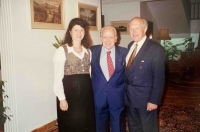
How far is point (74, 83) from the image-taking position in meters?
1.95

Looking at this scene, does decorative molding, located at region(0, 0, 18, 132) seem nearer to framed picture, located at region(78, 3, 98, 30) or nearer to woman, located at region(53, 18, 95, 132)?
woman, located at region(53, 18, 95, 132)

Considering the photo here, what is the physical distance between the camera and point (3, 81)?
247 cm

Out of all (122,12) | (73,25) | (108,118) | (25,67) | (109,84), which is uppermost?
(122,12)

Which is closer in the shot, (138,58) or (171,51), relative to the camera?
(138,58)

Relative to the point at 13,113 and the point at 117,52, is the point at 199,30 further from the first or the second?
the point at 13,113

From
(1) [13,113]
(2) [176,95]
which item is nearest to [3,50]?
(1) [13,113]

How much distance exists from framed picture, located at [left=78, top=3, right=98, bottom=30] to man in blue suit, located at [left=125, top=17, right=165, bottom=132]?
1738 mm

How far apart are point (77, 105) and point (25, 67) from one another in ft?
3.41

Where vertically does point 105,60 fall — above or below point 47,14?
below

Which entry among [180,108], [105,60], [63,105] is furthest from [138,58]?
[180,108]

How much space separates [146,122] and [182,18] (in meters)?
5.86

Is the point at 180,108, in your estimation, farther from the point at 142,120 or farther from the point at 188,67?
the point at 188,67

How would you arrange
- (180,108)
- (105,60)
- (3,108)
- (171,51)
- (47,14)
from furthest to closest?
(171,51), (180,108), (47,14), (3,108), (105,60)

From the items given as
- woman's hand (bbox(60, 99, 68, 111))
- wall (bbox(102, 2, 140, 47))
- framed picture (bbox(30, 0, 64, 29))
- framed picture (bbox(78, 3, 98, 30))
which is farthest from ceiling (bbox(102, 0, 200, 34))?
woman's hand (bbox(60, 99, 68, 111))
